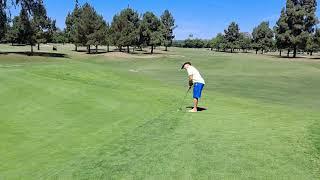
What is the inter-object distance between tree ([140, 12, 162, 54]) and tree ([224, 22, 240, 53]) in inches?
2034

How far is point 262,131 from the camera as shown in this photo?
13578 mm

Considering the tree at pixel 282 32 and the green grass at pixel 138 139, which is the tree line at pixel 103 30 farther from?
the green grass at pixel 138 139

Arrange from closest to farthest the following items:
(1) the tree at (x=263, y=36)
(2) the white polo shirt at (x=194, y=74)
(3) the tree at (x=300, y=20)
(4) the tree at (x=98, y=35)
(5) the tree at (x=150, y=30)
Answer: (2) the white polo shirt at (x=194, y=74)
(4) the tree at (x=98, y=35)
(3) the tree at (x=300, y=20)
(5) the tree at (x=150, y=30)
(1) the tree at (x=263, y=36)

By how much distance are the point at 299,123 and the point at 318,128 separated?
1167mm

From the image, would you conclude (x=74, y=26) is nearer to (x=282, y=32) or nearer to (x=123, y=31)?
(x=123, y=31)

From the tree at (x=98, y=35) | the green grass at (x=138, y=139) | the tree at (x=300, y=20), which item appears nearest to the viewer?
the green grass at (x=138, y=139)

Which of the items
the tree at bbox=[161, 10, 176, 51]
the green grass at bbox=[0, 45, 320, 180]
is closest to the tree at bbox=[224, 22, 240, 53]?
the tree at bbox=[161, 10, 176, 51]

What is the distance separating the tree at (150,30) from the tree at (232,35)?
170ft

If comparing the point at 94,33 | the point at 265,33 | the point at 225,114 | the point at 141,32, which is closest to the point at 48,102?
the point at 225,114

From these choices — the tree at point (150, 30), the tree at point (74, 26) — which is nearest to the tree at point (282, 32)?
the tree at point (150, 30)

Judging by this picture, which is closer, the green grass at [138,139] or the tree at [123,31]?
the green grass at [138,139]

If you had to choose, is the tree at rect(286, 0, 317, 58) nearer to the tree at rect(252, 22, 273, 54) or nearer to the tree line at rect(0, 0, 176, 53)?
the tree line at rect(0, 0, 176, 53)

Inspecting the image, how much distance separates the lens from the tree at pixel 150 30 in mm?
115375

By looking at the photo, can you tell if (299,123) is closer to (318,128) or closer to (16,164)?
(318,128)
